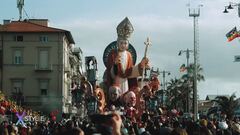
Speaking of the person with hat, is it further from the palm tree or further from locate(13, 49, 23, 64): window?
locate(13, 49, 23, 64): window

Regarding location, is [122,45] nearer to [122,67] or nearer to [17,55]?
[122,67]

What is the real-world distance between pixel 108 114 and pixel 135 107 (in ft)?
168

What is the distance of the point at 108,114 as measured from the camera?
7551 millimetres

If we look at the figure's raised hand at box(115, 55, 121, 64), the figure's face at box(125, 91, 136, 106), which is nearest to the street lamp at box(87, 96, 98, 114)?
the figure's face at box(125, 91, 136, 106)

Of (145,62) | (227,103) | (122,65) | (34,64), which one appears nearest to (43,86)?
(34,64)

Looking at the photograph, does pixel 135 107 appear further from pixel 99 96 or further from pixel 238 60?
pixel 238 60

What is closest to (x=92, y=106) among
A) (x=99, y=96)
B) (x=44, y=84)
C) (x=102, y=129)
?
(x=99, y=96)

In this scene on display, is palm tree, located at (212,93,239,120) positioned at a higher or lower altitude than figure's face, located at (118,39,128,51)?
lower

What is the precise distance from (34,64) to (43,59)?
118 centimetres

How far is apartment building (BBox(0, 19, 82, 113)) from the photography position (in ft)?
242

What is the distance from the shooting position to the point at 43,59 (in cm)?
7500

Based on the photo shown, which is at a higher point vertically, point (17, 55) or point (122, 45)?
point (122, 45)

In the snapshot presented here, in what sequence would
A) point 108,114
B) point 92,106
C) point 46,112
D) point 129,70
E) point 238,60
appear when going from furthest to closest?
point 46,112 → point 129,70 → point 92,106 → point 238,60 → point 108,114

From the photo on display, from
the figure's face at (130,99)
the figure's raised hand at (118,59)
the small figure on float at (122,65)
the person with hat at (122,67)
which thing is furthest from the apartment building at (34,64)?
the figure's face at (130,99)
